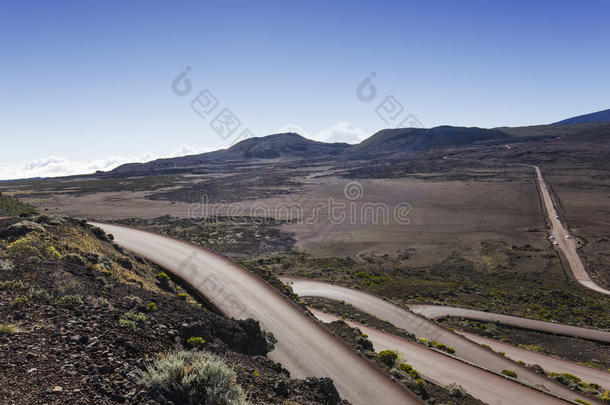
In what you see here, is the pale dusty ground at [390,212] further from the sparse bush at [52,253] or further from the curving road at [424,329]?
the sparse bush at [52,253]

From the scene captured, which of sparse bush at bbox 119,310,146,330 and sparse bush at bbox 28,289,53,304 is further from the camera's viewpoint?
sparse bush at bbox 28,289,53,304

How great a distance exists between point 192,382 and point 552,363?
2469cm

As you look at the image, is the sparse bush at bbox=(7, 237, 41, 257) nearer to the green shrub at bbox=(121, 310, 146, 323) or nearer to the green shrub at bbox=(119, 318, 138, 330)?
the green shrub at bbox=(121, 310, 146, 323)

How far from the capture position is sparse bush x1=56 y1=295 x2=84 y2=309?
341 inches

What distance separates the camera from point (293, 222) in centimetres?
6856

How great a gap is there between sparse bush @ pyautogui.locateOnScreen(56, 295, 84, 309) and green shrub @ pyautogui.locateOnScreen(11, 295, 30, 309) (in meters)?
0.71

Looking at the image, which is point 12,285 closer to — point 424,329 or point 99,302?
point 99,302

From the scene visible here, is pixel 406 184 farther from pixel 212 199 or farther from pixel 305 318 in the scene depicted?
pixel 305 318

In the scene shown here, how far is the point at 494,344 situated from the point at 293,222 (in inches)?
1891

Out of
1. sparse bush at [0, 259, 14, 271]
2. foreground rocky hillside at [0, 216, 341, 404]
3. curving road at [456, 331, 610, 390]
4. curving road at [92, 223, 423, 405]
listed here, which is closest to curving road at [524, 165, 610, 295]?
curving road at [456, 331, 610, 390]

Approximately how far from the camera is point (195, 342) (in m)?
9.13

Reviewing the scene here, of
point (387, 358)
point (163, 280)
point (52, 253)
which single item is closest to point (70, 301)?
point (52, 253)

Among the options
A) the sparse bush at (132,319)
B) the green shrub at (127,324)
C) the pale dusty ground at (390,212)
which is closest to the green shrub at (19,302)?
the sparse bush at (132,319)

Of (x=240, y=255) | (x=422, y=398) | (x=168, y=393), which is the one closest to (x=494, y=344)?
(x=422, y=398)
